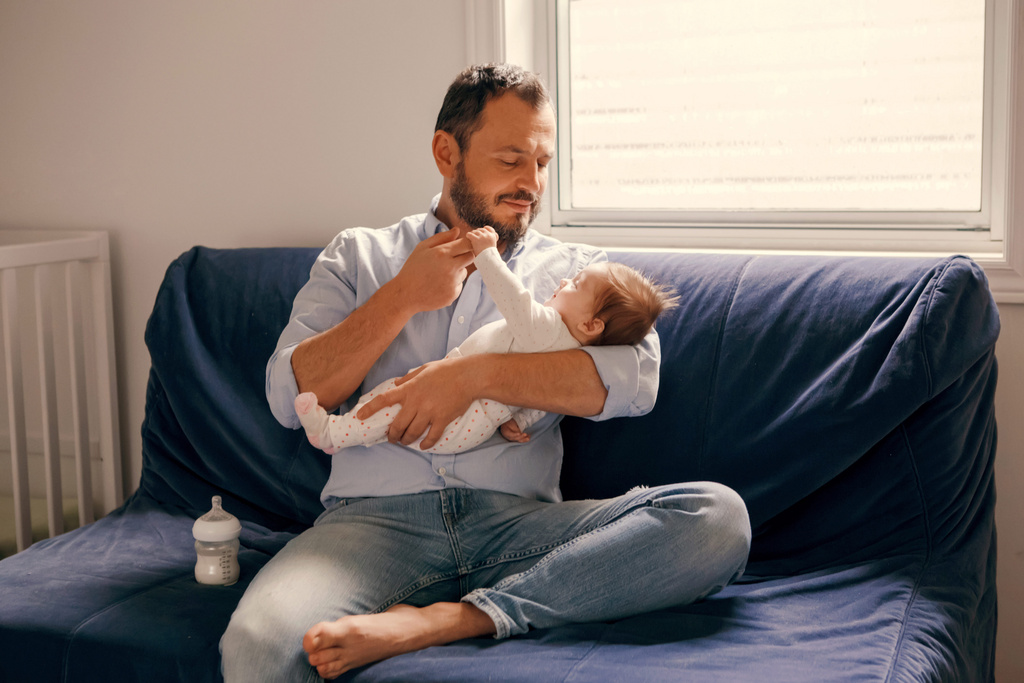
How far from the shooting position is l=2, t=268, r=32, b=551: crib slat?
2150mm

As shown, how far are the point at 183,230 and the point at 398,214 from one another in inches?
26.9

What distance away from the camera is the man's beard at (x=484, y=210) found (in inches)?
65.3

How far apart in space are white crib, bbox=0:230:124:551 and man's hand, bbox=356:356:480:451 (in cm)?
122

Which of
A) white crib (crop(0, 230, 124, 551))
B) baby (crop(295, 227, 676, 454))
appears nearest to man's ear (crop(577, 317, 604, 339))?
baby (crop(295, 227, 676, 454))

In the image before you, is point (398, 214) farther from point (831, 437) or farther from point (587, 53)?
point (831, 437)

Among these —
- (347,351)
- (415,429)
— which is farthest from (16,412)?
(415,429)

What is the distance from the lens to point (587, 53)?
2.28 meters

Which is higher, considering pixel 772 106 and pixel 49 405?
pixel 772 106

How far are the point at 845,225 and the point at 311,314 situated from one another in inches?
50.1

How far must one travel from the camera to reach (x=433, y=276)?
1.51 metres

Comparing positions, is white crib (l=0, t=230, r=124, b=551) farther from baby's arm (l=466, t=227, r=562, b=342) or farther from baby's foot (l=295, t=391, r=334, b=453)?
baby's arm (l=466, t=227, r=562, b=342)

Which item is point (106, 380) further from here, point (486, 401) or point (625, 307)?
point (625, 307)

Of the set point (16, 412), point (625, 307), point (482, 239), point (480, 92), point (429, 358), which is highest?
point (480, 92)

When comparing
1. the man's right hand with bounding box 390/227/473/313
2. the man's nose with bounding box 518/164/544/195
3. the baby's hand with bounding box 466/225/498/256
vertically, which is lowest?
the man's right hand with bounding box 390/227/473/313
